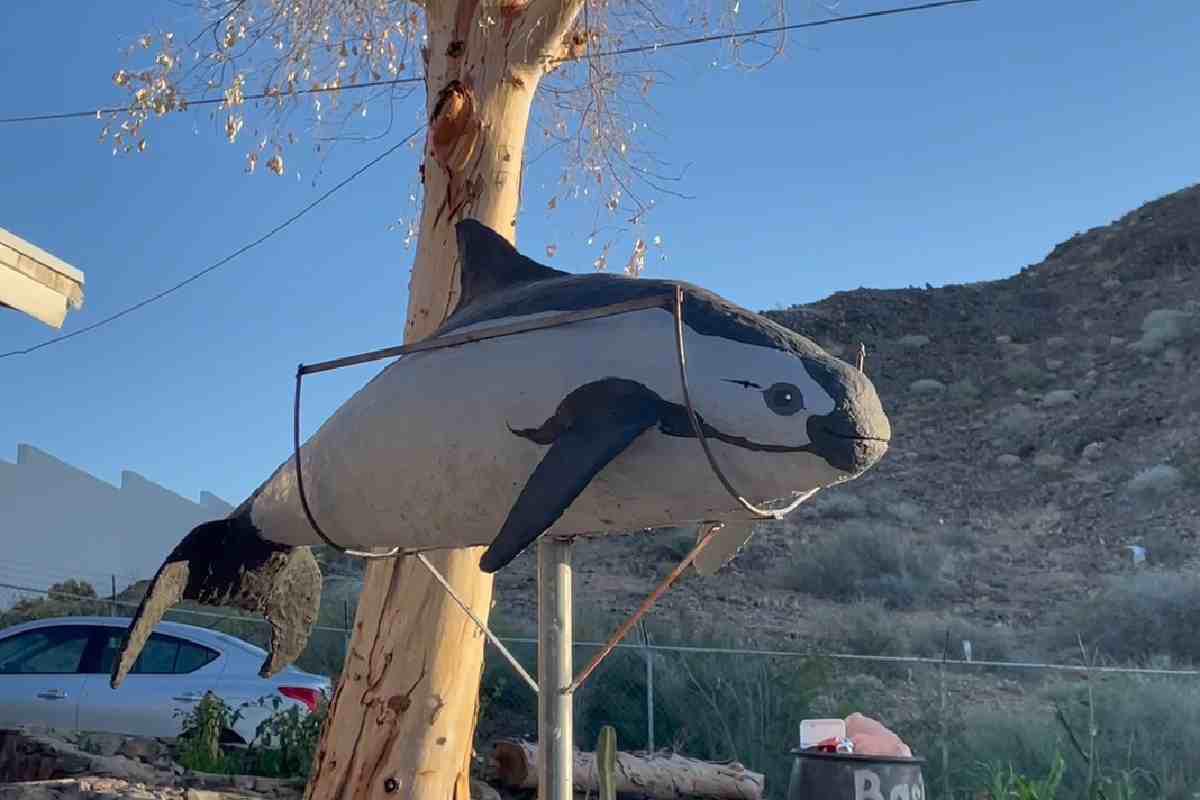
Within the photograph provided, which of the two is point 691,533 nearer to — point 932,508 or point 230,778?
point 932,508

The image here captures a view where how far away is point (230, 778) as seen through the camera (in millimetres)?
6699

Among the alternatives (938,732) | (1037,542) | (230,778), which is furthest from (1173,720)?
(1037,542)

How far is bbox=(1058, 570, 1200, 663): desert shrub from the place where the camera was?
14.4 m

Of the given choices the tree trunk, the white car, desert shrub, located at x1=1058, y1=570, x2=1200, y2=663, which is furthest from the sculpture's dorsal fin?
desert shrub, located at x1=1058, y1=570, x2=1200, y2=663

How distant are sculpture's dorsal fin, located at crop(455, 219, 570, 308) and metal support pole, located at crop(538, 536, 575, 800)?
29.5 inches

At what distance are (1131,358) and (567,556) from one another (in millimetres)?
27434

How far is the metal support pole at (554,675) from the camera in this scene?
258cm

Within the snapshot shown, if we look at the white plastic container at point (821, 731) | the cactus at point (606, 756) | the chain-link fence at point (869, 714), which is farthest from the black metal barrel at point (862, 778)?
the chain-link fence at point (869, 714)

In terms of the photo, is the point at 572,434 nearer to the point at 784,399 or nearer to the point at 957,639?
the point at 784,399

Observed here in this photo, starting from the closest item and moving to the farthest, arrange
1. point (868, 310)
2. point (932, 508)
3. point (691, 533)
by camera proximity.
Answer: point (691, 533), point (932, 508), point (868, 310)

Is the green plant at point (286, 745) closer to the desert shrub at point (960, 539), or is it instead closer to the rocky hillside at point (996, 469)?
the rocky hillside at point (996, 469)

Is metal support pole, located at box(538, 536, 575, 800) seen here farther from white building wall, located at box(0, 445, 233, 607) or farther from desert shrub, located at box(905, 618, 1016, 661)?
white building wall, located at box(0, 445, 233, 607)

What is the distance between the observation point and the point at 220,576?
303 cm

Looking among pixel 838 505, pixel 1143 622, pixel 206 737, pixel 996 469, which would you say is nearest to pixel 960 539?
pixel 838 505
